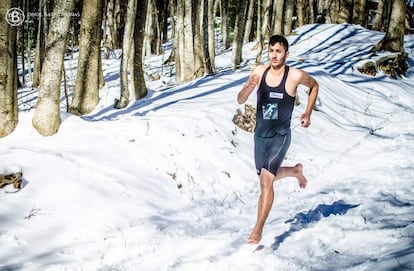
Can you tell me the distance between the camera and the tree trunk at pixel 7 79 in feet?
17.9

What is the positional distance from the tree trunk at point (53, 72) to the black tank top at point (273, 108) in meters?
3.24

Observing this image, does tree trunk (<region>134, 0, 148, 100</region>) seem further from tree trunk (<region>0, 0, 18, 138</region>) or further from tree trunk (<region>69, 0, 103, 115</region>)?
tree trunk (<region>0, 0, 18, 138</region>)

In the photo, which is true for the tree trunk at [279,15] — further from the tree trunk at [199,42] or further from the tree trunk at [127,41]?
the tree trunk at [127,41]

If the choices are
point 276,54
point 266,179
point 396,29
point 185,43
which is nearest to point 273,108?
point 276,54

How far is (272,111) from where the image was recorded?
12.9ft

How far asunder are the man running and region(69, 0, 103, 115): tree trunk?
18.9ft

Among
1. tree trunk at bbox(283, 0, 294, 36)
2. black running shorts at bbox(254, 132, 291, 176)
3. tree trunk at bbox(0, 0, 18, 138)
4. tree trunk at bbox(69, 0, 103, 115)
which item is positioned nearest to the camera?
black running shorts at bbox(254, 132, 291, 176)

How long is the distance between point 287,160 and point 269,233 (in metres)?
3.14

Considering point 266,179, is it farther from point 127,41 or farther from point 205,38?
point 205,38

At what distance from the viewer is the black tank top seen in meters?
3.88

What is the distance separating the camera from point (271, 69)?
392cm

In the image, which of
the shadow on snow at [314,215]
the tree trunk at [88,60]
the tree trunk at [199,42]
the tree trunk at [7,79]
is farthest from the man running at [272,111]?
the tree trunk at [199,42]

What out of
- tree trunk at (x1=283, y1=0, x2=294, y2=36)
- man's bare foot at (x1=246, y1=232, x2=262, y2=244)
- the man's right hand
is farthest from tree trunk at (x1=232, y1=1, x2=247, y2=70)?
man's bare foot at (x1=246, y1=232, x2=262, y2=244)

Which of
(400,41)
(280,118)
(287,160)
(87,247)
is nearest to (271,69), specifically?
(280,118)
